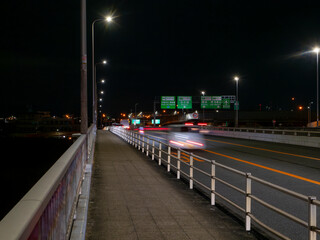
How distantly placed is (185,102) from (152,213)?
2097 inches

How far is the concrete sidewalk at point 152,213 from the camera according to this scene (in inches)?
249

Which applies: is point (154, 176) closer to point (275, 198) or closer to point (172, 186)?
point (172, 186)

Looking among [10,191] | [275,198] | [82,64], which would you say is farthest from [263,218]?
[10,191]

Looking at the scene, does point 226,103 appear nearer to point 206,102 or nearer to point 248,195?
point 206,102

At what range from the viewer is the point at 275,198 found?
9.45m

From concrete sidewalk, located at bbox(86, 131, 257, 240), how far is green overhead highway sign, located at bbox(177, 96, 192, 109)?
48092 millimetres

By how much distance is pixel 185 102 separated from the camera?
60.6 m

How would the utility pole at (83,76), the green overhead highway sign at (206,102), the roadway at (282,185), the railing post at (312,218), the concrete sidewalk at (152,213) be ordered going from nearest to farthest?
the railing post at (312,218) → the concrete sidewalk at (152,213) → the roadway at (282,185) → the utility pole at (83,76) → the green overhead highway sign at (206,102)

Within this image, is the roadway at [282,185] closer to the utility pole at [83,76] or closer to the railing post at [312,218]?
the railing post at [312,218]

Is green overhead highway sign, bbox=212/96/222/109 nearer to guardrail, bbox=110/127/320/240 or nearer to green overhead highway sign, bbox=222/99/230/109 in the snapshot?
green overhead highway sign, bbox=222/99/230/109

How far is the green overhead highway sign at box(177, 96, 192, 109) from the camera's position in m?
60.2

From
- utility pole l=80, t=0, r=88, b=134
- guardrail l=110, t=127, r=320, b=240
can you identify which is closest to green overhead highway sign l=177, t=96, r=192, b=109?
guardrail l=110, t=127, r=320, b=240

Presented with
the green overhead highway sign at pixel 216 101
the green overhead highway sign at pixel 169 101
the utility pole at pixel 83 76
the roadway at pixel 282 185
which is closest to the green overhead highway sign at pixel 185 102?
the green overhead highway sign at pixel 169 101

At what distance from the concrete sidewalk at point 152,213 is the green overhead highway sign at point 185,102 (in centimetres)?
4809
